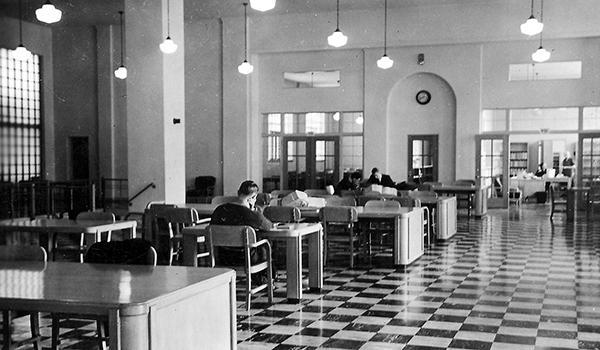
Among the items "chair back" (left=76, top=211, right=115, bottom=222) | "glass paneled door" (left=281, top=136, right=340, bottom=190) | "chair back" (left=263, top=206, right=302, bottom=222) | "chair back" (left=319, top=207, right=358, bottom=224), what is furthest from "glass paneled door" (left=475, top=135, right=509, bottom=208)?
"chair back" (left=76, top=211, right=115, bottom=222)

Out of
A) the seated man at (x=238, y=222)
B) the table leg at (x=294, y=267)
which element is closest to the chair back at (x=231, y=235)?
the seated man at (x=238, y=222)

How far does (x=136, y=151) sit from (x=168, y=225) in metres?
4.57

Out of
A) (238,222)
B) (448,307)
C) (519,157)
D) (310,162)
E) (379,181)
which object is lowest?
(448,307)

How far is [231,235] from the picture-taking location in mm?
6227

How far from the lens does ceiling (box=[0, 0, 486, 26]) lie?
645 inches

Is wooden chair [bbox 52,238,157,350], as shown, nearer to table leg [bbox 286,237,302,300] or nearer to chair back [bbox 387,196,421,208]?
table leg [bbox 286,237,302,300]

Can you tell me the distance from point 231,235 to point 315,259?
1379 mm

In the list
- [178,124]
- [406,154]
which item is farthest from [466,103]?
[178,124]

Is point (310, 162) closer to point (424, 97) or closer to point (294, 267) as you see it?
point (424, 97)

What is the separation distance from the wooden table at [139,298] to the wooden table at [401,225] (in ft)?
16.5

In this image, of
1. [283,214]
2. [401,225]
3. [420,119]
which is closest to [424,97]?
Answer: [420,119]

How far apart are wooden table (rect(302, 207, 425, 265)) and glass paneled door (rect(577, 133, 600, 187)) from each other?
30.6 ft

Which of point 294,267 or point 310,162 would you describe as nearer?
point 294,267

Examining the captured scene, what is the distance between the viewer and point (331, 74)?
1862 centimetres
